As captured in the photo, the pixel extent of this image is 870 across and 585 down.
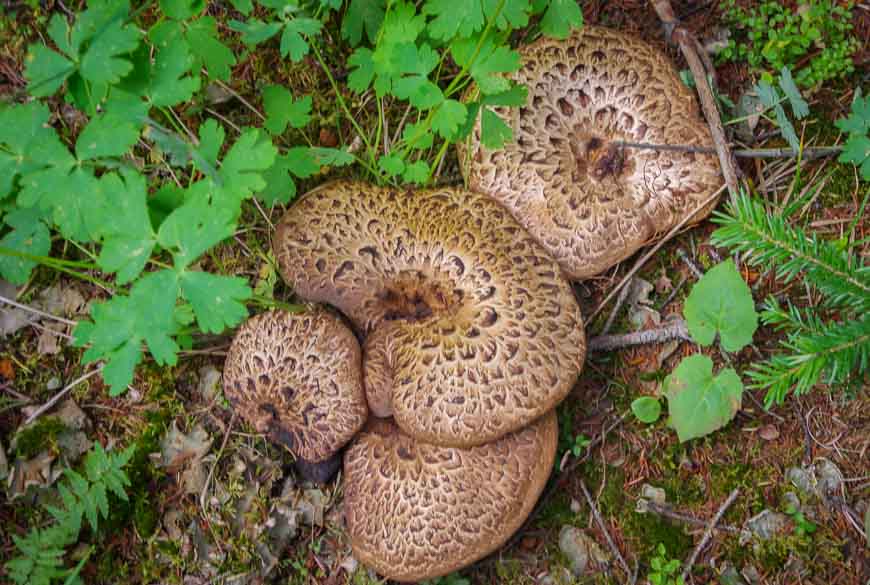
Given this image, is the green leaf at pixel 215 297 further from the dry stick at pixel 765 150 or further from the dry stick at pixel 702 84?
the dry stick at pixel 702 84

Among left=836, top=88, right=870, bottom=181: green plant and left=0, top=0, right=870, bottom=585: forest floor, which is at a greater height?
left=836, top=88, right=870, bottom=181: green plant

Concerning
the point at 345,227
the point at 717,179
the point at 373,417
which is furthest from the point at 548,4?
the point at 373,417

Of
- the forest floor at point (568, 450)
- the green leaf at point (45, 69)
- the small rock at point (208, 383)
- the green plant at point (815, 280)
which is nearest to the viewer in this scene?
the green plant at point (815, 280)

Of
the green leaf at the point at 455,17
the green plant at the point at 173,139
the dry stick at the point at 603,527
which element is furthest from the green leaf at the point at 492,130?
the dry stick at the point at 603,527

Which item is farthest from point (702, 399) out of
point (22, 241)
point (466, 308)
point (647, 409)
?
point (22, 241)

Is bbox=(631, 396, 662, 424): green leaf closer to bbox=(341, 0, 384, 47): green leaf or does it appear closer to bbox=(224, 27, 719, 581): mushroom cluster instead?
bbox=(224, 27, 719, 581): mushroom cluster

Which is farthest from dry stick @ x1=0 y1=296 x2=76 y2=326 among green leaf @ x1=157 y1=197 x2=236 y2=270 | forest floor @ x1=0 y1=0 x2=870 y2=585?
green leaf @ x1=157 y1=197 x2=236 y2=270

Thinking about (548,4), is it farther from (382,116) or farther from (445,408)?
(445,408)
